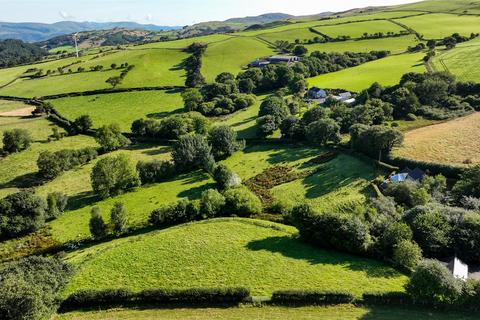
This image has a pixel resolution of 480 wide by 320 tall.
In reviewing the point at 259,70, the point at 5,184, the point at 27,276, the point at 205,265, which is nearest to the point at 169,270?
the point at 205,265

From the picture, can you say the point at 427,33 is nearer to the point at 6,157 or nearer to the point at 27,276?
the point at 6,157

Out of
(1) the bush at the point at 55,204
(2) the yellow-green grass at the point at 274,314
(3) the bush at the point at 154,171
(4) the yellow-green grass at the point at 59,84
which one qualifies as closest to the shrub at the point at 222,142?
(3) the bush at the point at 154,171

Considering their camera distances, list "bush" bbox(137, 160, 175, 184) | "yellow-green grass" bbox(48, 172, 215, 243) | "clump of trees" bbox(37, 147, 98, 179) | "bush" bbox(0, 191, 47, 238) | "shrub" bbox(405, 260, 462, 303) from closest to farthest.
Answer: "shrub" bbox(405, 260, 462, 303), "bush" bbox(0, 191, 47, 238), "yellow-green grass" bbox(48, 172, 215, 243), "bush" bbox(137, 160, 175, 184), "clump of trees" bbox(37, 147, 98, 179)

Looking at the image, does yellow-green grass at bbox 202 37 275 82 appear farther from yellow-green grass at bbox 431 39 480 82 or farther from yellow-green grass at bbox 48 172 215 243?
yellow-green grass at bbox 48 172 215 243

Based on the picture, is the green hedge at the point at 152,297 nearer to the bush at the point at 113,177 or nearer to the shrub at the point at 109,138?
the bush at the point at 113,177

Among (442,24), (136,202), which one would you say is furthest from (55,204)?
(442,24)

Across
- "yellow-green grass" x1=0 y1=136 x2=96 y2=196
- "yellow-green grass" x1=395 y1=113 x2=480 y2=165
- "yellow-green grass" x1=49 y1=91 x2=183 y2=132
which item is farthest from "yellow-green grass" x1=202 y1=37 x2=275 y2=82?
"yellow-green grass" x1=395 y1=113 x2=480 y2=165
